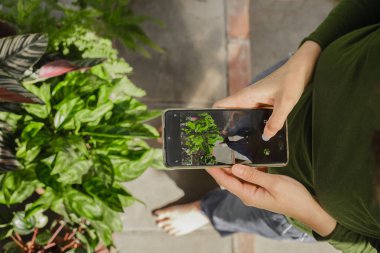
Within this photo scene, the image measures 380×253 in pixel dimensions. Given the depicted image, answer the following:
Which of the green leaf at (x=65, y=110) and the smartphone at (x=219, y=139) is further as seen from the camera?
the green leaf at (x=65, y=110)

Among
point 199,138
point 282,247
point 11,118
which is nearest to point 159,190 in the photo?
point 282,247

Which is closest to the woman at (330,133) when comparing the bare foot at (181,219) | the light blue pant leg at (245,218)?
the light blue pant leg at (245,218)

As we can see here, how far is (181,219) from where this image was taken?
2053 mm

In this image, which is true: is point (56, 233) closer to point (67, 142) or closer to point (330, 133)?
point (67, 142)

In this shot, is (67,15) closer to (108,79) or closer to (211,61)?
(108,79)

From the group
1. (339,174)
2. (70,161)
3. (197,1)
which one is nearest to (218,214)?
(70,161)

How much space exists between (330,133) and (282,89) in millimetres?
187

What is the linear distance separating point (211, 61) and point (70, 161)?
1144mm

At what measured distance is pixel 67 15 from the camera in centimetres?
165

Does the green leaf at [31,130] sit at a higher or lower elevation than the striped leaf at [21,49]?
lower

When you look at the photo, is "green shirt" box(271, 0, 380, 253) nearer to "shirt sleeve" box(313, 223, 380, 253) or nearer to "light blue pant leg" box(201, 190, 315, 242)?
"shirt sleeve" box(313, 223, 380, 253)

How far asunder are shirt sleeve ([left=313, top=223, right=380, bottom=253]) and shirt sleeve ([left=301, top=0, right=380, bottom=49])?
0.49 m

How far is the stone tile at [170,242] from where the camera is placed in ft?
6.82

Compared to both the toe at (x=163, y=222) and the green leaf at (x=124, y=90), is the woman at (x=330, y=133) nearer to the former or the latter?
the green leaf at (x=124, y=90)
